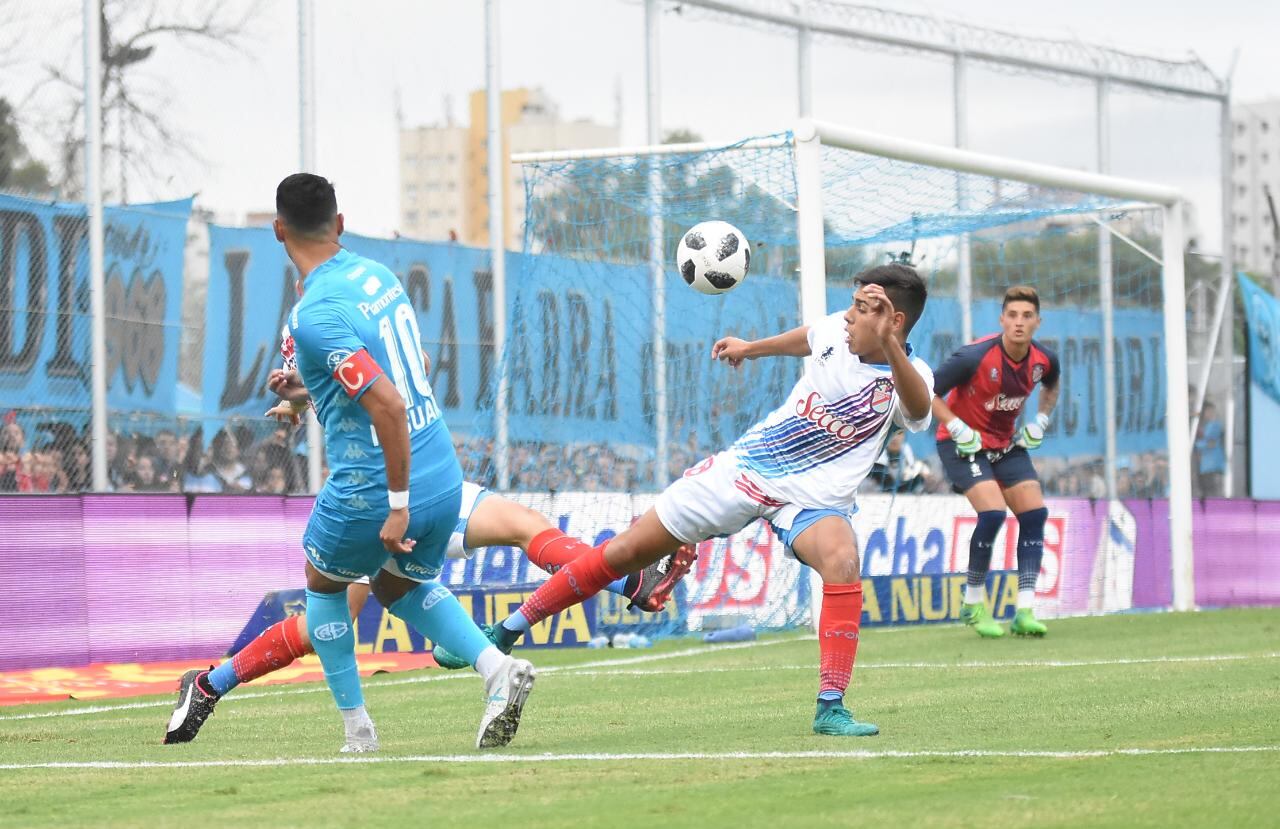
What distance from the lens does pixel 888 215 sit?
15.9 meters

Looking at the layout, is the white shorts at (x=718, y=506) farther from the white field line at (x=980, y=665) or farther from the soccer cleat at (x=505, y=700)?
the white field line at (x=980, y=665)

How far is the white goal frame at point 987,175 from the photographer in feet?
45.2

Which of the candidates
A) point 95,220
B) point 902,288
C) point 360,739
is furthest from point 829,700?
point 95,220

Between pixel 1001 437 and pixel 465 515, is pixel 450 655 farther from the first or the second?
pixel 1001 437

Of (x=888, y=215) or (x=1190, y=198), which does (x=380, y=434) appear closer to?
(x=888, y=215)

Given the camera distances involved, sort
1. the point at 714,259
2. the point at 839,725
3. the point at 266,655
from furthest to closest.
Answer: the point at 714,259 < the point at 266,655 < the point at 839,725

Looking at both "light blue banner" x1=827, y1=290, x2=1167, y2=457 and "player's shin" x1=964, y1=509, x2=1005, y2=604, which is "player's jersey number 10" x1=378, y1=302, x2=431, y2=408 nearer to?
"player's shin" x1=964, y1=509, x2=1005, y2=604

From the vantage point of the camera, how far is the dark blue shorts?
1294 cm

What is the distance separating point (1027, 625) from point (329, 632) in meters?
7.34

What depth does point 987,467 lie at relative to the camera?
13.0 metres

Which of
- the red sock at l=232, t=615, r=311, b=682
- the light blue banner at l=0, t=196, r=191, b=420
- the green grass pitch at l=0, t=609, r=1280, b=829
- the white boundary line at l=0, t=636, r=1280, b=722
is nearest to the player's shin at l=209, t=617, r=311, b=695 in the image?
the red sock at l=232, t=615, r=311, b=682

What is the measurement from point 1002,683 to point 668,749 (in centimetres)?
334

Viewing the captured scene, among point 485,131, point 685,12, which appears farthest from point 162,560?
point 685,12

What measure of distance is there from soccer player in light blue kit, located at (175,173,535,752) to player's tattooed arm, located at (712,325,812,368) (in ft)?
4.96
